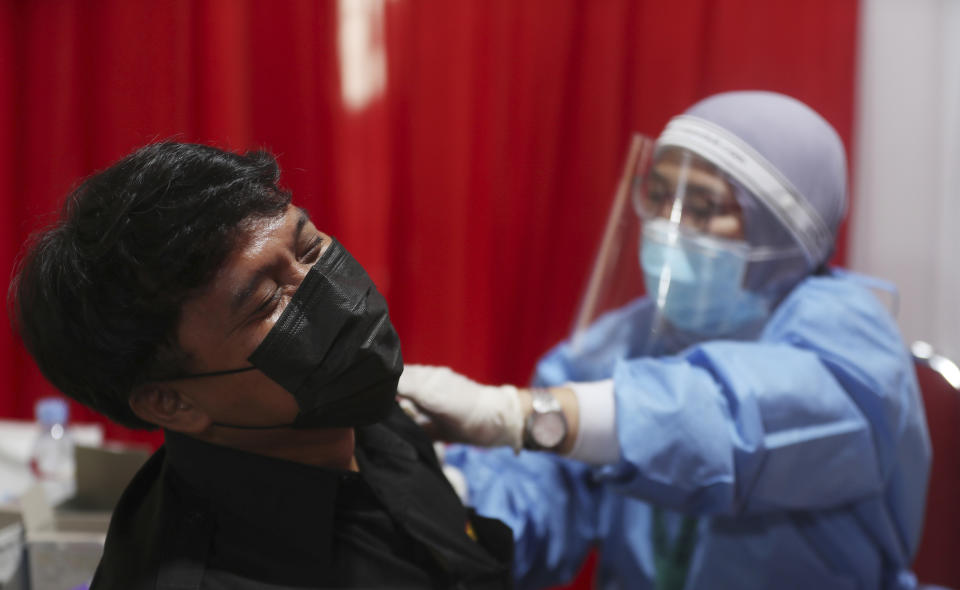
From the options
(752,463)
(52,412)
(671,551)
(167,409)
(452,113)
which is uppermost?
(452,113)

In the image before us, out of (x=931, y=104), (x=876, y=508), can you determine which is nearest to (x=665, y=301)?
(x=876, y=508)

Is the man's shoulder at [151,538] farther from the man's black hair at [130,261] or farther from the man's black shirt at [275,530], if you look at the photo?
the man's black hair at [130,261]

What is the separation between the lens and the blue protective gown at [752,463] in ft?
3.47

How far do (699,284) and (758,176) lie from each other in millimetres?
194

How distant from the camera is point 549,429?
3.54ft

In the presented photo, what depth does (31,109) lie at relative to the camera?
1595 mm

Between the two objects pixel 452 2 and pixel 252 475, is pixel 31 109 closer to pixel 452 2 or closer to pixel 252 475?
pixel 452 2

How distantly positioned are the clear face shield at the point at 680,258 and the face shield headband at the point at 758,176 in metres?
0.02

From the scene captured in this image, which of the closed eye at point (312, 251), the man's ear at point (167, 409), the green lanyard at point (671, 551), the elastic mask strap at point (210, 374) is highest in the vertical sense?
the closed eye at point (312, 251)

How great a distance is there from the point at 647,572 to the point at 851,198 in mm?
1099

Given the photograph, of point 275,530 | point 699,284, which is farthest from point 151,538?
point 699,284

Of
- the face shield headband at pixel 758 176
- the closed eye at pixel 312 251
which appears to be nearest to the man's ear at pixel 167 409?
the closed eye at pixel 312 251

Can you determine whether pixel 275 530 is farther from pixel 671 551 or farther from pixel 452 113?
pixel 452 113

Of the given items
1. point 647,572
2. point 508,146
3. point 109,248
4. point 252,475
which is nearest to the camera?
point 109,248
